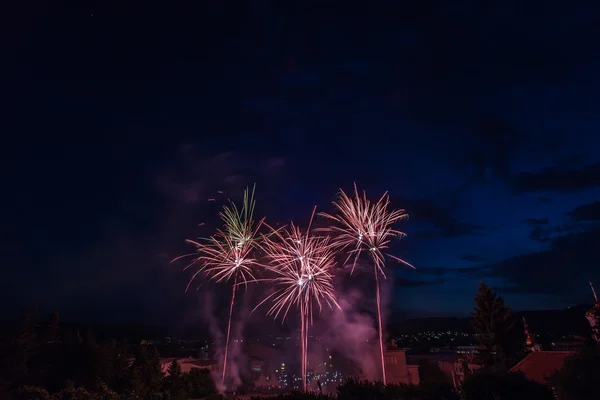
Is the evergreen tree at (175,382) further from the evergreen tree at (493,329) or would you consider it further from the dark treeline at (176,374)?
the evergreen tree at (493,329)

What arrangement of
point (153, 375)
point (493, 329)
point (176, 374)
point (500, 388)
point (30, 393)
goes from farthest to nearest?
1. point (493, 329)
2. point (176, 374)
3. point (153, 375)
4. point (30, 393)
5. point (500, 388)

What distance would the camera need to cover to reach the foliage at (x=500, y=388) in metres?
14.4

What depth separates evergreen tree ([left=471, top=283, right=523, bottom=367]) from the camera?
114 feet

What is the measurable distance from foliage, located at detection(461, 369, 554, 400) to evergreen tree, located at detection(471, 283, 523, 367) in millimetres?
20990

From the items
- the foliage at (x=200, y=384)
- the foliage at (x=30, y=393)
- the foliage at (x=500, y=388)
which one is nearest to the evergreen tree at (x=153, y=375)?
the foliage at (x=200, y=384)

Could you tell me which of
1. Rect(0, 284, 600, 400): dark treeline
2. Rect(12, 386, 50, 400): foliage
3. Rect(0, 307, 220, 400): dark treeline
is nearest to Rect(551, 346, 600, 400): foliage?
Rect(0, 284, 600, 400): dark treeline

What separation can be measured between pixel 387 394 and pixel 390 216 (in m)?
10.6

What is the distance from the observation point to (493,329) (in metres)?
35.5

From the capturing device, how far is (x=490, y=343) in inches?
1394

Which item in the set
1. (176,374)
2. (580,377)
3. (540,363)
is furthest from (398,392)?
(176,374)

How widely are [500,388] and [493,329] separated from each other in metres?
23.7

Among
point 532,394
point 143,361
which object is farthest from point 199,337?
point 532,394

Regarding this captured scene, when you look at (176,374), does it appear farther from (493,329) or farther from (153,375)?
(493,329)

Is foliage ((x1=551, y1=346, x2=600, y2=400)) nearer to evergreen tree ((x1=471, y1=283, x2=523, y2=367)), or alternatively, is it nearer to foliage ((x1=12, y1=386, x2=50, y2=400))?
foliage ((x1=12, y1=386, x2=50, y2=400))
